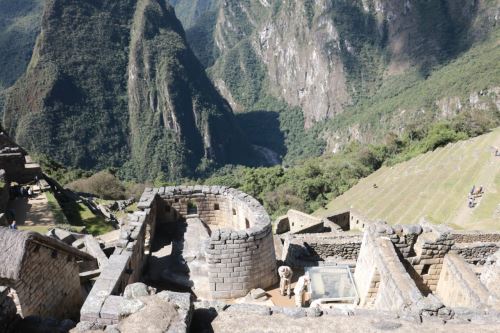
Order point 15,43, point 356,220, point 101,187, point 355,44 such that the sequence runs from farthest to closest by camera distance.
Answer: point 355,44 → point 15,43 → point 101,187 → point 356,220

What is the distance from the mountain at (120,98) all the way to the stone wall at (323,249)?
3715 inches

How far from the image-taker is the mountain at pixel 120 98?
107188 mm

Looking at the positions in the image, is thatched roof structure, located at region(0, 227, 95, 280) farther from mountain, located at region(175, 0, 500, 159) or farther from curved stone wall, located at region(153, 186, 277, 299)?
mountain, located at region(175, 0, 500, 159)

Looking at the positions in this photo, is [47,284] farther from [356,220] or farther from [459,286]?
[356,220]

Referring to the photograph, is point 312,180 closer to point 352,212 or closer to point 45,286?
point 352,212

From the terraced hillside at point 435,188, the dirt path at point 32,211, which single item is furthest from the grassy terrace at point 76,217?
the terraced hillside at point 435,188

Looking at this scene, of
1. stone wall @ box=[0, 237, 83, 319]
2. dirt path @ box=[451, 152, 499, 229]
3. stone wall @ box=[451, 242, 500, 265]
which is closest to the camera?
stone wall @ box=[0, 237, 83, 319]

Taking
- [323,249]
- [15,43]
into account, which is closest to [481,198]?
[323,249]

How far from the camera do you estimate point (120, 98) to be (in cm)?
12988

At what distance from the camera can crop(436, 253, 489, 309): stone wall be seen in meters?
7.93

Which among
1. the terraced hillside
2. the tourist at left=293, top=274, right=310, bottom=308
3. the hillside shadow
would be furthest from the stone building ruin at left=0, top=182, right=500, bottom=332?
the hillside shadow

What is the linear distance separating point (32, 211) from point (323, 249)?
1311cm

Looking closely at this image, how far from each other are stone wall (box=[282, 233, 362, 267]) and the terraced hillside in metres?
14.3

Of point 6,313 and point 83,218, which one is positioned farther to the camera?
point 83,218
